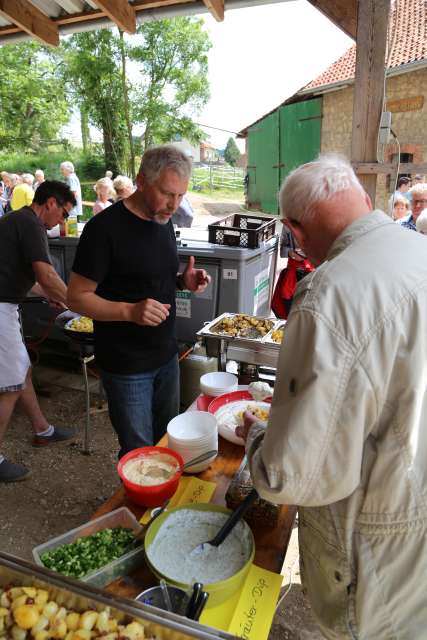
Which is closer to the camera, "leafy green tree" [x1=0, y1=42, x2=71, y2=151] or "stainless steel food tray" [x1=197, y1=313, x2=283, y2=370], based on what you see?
"stainless steel food tray" [x1=197, y1=313, x2=283, y2=370]

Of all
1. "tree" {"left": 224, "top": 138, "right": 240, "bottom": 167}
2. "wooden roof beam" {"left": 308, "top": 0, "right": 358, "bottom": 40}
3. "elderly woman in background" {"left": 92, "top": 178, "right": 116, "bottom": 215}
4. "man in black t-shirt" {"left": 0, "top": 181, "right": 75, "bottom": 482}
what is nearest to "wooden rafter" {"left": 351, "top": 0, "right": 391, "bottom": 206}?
"wooden roof beam" {"left": 308, "top": 0, "right": 358, "bottom": 40}

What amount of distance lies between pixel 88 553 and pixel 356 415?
0.85 m

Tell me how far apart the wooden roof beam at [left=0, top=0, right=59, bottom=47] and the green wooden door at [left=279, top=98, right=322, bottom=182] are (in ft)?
31.6

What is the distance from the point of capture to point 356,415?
865 millimetres

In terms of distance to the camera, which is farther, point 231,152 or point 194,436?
point 231,152

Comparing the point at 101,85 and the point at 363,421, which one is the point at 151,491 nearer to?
the point at 363,421

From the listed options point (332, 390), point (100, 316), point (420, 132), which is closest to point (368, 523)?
point (332, 390)

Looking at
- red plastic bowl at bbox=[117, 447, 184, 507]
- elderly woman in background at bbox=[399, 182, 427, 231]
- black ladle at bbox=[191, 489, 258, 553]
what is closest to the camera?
black ladle at bbox=[191, 489, 258, 553]

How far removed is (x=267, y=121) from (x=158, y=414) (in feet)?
49.0

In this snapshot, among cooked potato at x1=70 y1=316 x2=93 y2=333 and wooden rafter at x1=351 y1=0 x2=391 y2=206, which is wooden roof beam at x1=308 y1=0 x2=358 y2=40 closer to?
wooden rafter at x1=351 y1=0 x2=391 y2=206

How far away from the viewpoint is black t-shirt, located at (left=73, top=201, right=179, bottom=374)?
1.92 meters

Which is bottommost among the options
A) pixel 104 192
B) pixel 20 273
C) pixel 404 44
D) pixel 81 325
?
pixel 81 325

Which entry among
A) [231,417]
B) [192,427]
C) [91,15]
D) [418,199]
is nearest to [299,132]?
[418,199]

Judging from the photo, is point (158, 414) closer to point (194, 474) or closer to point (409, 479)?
point (194, 474)
